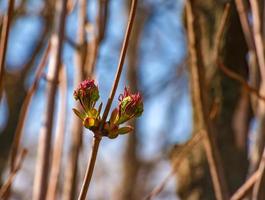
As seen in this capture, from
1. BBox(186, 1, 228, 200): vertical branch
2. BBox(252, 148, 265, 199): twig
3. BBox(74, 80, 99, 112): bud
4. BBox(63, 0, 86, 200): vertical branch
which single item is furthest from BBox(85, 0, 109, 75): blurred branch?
BBox(74, 80, 99, 112): bud

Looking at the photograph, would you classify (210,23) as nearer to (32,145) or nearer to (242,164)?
(242,164)

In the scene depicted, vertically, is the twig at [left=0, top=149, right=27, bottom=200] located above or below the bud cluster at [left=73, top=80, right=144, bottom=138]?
below

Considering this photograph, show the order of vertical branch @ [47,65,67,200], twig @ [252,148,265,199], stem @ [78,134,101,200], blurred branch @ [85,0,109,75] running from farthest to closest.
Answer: blurred branch @ [85,0,109,75] → vertical branch @ [47,65,67,200] → twig @ [252,148,265,199] → stem @ [78,134,101,200]

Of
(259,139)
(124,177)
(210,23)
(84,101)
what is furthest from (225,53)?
(124,177)

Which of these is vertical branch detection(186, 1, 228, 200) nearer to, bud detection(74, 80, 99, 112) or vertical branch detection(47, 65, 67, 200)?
vertical branch detection(47, 65, 67, 200)

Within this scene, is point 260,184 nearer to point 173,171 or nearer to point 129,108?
point 173,171

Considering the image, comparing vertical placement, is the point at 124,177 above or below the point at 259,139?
below
